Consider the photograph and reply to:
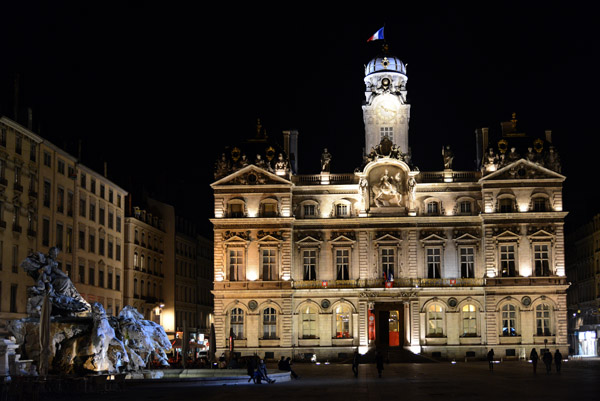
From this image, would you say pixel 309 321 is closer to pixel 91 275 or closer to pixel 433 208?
pixel 433 208

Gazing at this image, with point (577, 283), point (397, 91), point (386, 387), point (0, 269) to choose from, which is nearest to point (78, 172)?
point (0, 269)

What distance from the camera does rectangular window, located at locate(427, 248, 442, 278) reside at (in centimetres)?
7994

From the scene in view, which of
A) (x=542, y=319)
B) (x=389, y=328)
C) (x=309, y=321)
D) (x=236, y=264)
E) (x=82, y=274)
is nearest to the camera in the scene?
(x=82, y=274)

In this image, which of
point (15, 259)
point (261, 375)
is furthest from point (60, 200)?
point (261, 375)

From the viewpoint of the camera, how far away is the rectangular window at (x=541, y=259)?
78.8 meters

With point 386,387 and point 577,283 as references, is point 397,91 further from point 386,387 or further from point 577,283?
point 386,387

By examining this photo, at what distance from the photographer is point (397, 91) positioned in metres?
85.4

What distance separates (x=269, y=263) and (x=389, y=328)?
39.1 feet

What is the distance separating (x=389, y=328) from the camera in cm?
8112

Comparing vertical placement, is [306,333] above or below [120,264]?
below

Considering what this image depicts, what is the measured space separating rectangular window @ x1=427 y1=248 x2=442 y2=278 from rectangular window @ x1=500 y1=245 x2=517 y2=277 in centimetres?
521

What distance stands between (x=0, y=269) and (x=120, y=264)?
25634mm

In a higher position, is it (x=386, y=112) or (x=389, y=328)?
(x=386, y=112)

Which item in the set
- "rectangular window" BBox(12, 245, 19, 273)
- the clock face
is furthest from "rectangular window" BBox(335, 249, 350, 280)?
"rectangular window" BBox(12, 245, 19, 273)
